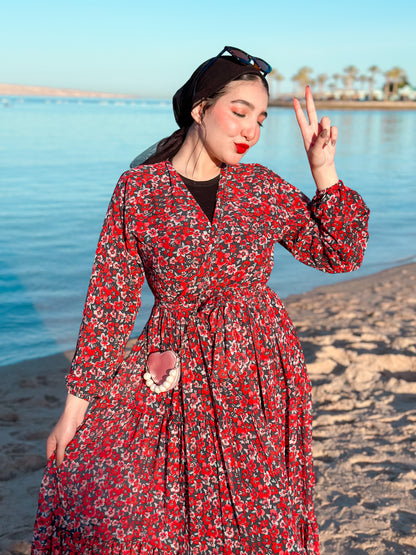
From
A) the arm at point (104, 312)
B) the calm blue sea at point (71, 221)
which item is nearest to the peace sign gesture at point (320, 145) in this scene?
the arm at point (104, 312)

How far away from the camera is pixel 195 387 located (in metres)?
1.98

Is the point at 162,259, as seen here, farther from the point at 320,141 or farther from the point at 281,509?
the point at 281,509

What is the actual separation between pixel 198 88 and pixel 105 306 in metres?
0.76

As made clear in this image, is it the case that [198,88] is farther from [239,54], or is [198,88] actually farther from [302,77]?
[302,77]

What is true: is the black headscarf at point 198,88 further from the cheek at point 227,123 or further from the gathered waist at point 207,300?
the gathered waist at point 207,300

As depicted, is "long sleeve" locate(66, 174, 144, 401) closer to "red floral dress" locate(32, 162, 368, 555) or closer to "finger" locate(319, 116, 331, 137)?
"red floral dress" locate(32, 162, 368, 555)

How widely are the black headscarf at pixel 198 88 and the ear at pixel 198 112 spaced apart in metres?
0.01

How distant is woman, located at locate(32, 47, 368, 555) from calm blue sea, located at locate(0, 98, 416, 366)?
414 centimetres

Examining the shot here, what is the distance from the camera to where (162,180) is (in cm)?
211

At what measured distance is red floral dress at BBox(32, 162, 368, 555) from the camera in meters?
1.92

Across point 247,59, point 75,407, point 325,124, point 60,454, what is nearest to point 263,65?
point 247,59

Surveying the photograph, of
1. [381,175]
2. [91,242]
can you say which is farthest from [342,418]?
[381,175]

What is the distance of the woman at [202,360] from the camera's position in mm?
1923

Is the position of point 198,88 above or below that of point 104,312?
above
